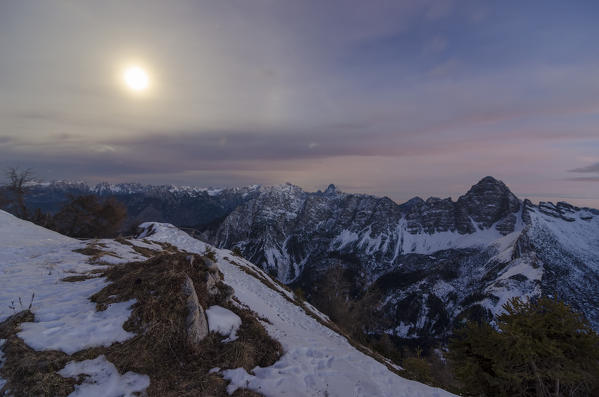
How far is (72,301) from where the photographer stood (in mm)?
10445

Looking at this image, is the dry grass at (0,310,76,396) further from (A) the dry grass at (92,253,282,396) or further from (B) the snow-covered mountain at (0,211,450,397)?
(A) the dry grass at (92,253,282,396)

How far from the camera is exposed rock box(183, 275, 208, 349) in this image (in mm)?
9492

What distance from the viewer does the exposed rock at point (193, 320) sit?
949cm

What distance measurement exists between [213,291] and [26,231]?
2221cm

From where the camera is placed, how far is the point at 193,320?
9844 millimetres

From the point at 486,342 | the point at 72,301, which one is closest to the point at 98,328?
the point at 72,301

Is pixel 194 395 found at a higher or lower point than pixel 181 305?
lower

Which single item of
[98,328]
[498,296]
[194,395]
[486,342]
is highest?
[98,328]

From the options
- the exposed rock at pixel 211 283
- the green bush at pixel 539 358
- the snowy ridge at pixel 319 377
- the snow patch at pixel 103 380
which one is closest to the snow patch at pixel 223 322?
the exposed rock at pixel 211 283

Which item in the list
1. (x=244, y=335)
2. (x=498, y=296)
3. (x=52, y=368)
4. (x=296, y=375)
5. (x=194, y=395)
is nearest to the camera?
(x=52, y=368)

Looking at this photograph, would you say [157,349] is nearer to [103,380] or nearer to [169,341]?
[169,341]

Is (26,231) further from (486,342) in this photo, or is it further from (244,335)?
(486,342)

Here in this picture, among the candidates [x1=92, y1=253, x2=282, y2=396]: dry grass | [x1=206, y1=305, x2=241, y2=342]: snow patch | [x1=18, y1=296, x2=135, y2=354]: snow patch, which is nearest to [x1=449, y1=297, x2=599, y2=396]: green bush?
[x1=92, y1=253, x2=282, y2=396]: dry grass

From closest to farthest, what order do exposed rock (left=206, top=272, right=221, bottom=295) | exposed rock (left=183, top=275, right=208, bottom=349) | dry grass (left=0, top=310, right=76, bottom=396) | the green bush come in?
dry grass (left=0, top=310, right=76, bottom=396) → the green bush → exposed rock (left=183, top=275, right=208, bottom=349) → exposed rock (left=206, top=272, right=221, bottom=295)
